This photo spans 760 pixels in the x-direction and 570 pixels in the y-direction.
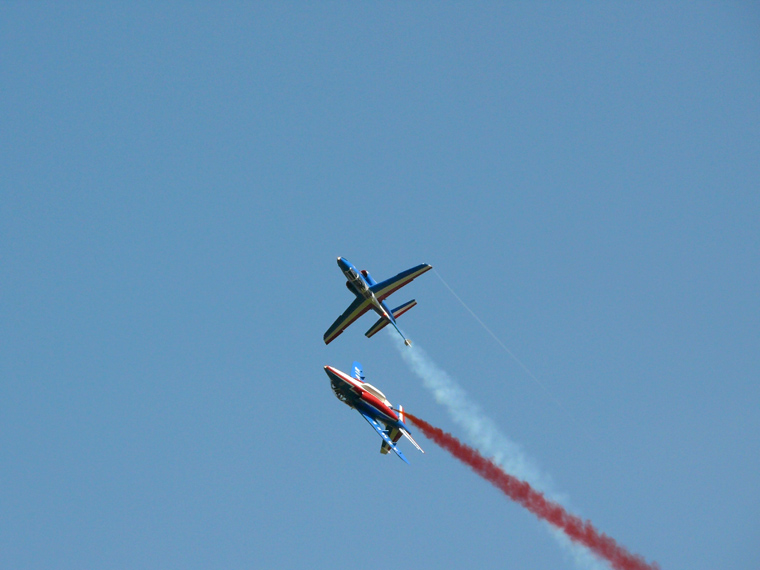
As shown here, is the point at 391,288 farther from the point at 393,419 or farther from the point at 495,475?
the point at 495,475

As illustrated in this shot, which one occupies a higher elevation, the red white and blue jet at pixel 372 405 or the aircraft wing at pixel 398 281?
the aircraft wing at pixel 398 281

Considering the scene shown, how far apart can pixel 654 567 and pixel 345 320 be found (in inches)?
1391

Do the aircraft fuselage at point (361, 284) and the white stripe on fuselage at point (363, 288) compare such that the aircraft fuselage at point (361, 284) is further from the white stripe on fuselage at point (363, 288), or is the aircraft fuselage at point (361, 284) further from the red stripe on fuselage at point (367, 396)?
the red stripe on fuselage at point (367, 396)

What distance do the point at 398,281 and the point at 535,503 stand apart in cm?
2325

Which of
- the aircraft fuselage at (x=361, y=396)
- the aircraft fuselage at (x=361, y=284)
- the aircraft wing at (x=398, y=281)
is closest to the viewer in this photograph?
the aircraft fuselage at (x=361, y=396)

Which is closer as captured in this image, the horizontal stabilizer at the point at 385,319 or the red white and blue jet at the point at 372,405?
the red white and blue jet at the point at 372,405

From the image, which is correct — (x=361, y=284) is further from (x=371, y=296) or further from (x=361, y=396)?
(x=361, y=396)

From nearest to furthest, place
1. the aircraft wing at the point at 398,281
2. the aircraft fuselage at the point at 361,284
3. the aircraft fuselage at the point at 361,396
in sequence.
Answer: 1. the aircraft fuselage at the point at 361,396
2. the aircraft fuselage at the point at 361,284
3. the aircraft wing at the point at 398,281

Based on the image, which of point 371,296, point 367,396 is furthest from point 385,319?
point 367,396

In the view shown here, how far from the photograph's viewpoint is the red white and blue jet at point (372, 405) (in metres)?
82.5

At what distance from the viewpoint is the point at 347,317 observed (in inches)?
3696

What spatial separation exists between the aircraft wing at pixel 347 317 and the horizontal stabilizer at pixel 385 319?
1.73 m

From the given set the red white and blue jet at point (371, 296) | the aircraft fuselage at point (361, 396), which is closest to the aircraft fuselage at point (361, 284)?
the red white and blue jet at point (371, 296)

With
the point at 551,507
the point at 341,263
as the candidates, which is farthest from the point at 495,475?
the point at 341,263
